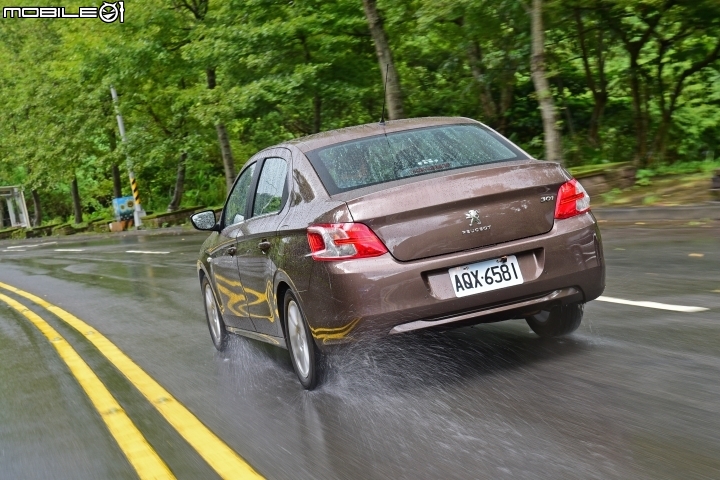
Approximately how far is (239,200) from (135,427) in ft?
7.45

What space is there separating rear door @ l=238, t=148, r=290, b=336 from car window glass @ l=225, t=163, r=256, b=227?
0.25 metres

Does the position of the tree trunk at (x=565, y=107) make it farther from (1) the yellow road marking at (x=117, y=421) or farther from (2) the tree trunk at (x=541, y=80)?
(1) the yellow road marking at (x=117, y=421)

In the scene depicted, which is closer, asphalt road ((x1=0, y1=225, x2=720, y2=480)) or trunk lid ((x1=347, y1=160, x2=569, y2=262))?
asphalt road ((x1=0, y1=225, x2=720, y2=480))

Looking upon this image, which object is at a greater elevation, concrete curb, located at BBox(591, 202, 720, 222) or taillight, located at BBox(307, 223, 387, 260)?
taillight, located at BBox(307, 223, 387, 260)

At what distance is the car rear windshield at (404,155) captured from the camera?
577cm

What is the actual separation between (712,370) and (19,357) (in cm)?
636

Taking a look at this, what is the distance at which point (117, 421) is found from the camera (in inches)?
230

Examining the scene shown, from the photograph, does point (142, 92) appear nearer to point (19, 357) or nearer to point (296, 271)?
point (19, 357)

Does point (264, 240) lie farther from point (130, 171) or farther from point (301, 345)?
point (130, 171)

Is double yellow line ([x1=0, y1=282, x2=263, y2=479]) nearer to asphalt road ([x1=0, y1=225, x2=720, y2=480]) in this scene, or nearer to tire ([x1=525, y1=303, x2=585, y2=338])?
asphalt road ([x1=0, y1=225, x2=720, y2=480])

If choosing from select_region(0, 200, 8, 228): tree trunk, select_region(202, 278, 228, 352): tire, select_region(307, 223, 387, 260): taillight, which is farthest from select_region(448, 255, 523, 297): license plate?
select_region(0, 200, 8, 228): tree trunk

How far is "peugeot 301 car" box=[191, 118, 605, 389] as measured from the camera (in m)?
5.23

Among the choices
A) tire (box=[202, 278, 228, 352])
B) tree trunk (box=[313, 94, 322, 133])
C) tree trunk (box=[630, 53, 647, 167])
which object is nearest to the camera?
tire (box=[202, 278, 228, 352])

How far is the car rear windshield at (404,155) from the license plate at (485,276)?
751 millimetres
